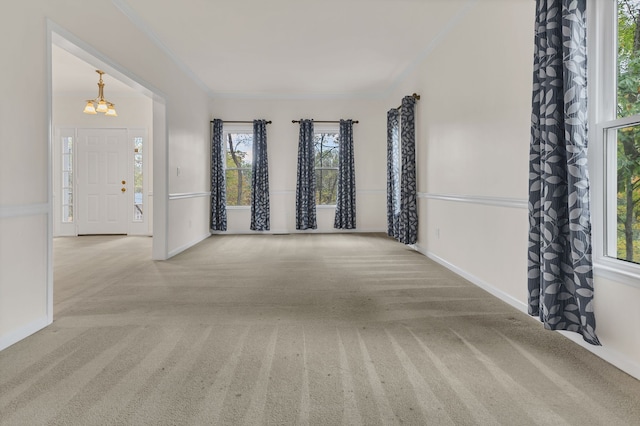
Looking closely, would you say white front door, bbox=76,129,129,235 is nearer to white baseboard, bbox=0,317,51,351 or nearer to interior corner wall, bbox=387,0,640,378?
white baseboard, bbox=0,317,51,351

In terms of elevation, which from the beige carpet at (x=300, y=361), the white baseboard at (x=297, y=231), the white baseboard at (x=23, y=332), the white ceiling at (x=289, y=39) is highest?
the white ceiling at (x=289, y=39)

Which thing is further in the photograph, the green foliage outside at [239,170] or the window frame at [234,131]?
the green foliage outside at [239,170]

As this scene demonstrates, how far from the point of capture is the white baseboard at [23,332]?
6.68ft

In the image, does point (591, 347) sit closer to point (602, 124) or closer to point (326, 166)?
point (602, 124)

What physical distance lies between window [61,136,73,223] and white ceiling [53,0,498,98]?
1.07m

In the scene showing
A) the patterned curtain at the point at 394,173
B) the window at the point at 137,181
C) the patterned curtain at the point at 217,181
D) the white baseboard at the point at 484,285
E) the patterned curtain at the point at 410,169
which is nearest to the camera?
the white baseboard at the point at 484,285

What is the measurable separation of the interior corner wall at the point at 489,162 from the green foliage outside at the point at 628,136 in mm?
255

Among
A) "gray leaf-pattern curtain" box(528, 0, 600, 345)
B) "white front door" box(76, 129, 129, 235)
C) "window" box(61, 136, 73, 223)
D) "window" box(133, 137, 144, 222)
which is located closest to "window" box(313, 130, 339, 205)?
"window" box(133, 137, 144, 222)

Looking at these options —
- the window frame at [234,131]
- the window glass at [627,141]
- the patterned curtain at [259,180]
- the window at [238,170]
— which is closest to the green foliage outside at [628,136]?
the window glass at [627,141]

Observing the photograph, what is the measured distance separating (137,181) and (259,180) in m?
2.38

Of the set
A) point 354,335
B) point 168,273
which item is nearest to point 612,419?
point 354,335

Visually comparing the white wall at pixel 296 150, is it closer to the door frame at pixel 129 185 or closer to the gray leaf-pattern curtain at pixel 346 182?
the gray leaf-pattern curtain at pixel 346 182

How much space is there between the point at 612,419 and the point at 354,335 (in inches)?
48.4

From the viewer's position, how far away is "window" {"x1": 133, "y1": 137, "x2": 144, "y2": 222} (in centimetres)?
700
